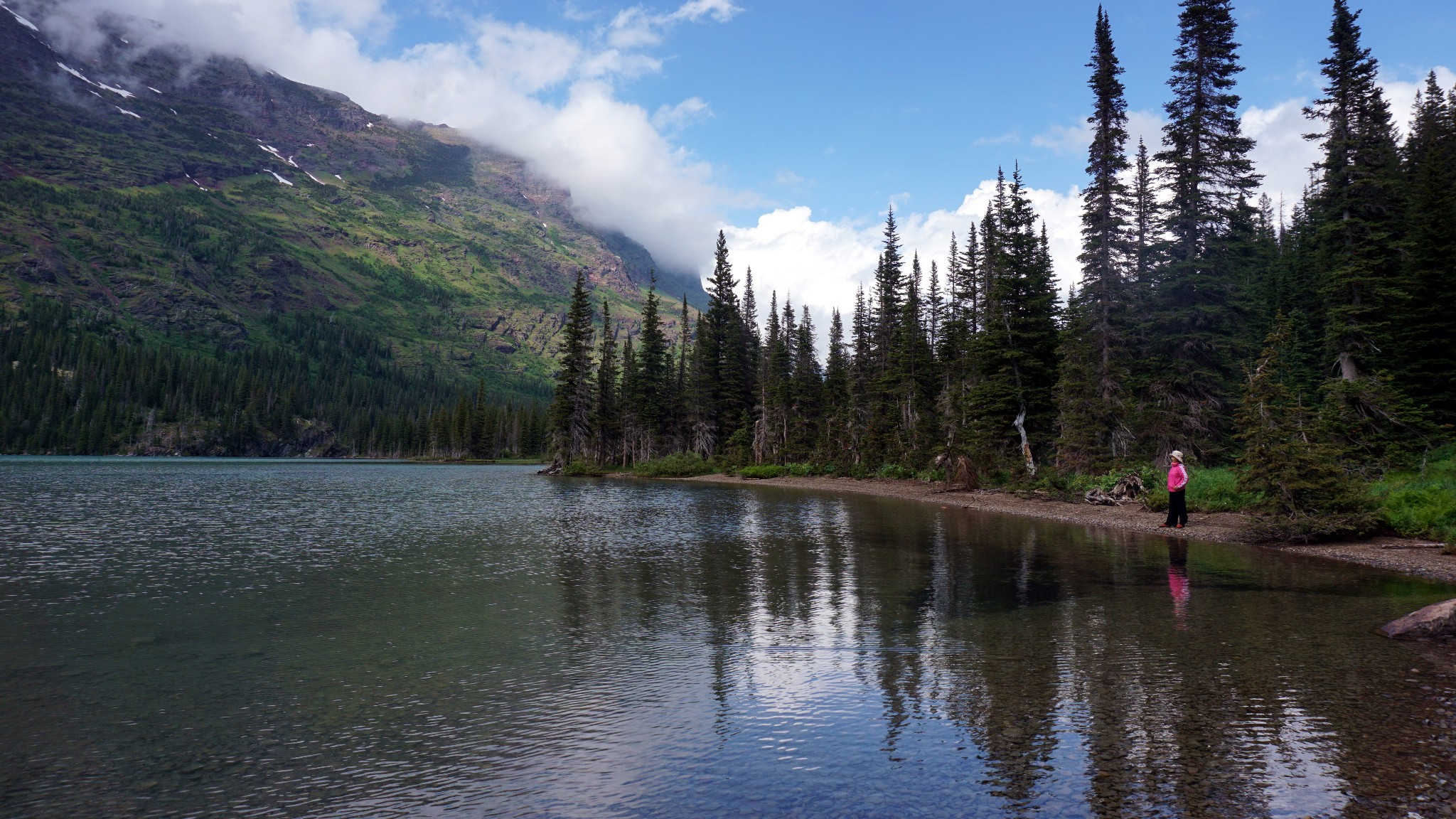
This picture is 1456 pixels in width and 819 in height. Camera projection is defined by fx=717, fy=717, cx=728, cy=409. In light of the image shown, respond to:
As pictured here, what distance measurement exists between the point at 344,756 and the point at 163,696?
368cm

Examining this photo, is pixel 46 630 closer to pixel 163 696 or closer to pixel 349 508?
pixel 163 696

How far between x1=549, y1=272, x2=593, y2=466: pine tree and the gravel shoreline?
40.3 meters

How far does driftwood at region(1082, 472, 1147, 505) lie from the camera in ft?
110

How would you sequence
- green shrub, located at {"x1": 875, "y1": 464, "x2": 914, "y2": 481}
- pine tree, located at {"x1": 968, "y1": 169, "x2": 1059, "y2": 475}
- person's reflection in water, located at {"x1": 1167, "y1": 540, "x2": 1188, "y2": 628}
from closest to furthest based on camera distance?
1. person's reflection in water, located at {"x1": 1167, "y1": 540, "x2": 1188, "y2": 628}
2. pine tree, located at {"x1": 968, "y1": 169, "x2": 1059, "y2": 475}
3. green shrub, located at {"x1": 875, "y1": 464, "x2": 914, "y2": 481}

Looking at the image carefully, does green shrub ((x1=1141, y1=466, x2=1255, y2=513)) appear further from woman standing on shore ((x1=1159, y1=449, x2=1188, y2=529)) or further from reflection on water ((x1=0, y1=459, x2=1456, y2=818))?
reflection on water ((x1=0, y1=459, x2=1456, y2=818))

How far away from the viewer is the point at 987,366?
167ft

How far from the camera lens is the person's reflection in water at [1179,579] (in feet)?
42.8

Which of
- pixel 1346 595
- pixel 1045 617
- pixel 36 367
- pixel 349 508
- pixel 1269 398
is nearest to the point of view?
pixel 1045 617

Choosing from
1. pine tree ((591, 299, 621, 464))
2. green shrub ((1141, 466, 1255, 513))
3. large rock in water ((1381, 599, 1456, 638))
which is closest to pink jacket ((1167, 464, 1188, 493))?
green shrub ((1141, 466, 1255, 513))

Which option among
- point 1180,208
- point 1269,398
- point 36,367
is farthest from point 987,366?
point 36,367

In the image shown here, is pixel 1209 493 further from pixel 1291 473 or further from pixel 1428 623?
pixel 1428 623

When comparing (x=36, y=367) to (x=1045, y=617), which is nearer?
(x=1045, y=617)

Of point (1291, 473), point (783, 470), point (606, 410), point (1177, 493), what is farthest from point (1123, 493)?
point (606, 410)

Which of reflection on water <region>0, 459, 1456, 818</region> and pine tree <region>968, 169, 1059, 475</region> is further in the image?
pine tree <region>968, 169, 1059, 475</region>
